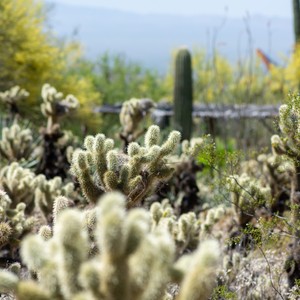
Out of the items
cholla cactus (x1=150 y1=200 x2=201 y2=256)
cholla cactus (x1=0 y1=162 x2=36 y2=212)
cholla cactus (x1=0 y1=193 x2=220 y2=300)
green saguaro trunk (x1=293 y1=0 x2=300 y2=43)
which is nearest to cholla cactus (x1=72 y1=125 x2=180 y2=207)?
cholla cactus (x1=150 y1=200 x2=201 y2=256)

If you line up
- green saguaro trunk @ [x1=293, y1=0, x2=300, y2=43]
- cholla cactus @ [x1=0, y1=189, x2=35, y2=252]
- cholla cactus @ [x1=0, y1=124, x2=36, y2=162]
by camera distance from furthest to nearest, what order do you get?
green saguaro trunk @ [x1=293, y1=0, x2=300, y2=43] → cholla cactus @ [x1=0, y1=124, x2=36, y2=162] → cholla cactus @ [x1=0, y1=189, x2=35, y2=252]

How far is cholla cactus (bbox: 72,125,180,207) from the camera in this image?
3429mm

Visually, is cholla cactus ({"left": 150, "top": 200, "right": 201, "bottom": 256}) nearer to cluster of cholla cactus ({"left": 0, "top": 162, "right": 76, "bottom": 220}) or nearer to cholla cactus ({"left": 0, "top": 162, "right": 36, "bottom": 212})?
cluster of cholla cactus ({"left": 0, "top": 162, "right": 76, "bottom": 220})

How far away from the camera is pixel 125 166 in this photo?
11.4 ft

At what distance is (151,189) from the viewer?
3715 millimetres

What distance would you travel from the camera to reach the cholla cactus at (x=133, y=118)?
281 inches

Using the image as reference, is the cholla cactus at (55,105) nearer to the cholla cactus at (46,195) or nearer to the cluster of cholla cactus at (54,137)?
the cluster of cholla cactus at (54,137)

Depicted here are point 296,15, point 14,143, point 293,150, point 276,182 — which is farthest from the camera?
point 296,15

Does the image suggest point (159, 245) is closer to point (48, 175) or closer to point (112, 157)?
point (112, 157)

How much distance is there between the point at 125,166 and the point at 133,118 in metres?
3.74

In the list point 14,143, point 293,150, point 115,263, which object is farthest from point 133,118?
point 115,263

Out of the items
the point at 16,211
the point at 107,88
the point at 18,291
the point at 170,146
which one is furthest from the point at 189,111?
the point at 107,88

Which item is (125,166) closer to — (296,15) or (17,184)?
(17,184)

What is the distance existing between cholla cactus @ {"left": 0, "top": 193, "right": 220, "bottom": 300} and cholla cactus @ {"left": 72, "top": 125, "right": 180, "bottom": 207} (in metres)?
1.38
